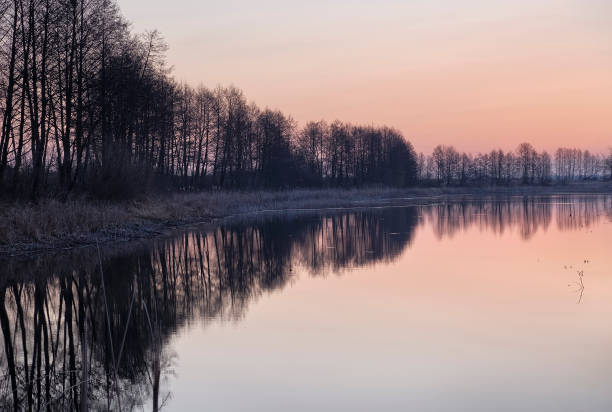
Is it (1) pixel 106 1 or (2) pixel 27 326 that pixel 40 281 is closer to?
(2) pixel 27 326

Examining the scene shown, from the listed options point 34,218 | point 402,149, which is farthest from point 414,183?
point 34,218

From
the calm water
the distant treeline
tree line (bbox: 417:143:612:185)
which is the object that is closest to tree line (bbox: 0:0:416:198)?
the distant treeline

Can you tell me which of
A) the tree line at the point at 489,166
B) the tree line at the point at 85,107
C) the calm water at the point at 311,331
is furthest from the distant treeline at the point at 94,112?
the tree line at the point at 489,166

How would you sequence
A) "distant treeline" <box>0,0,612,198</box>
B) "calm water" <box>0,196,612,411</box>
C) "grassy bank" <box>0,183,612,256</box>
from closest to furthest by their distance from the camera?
1. "calm water" <box>0,196,612,411</box>
2. "grassy bank" <box>0,183,612,256</box>
3. "distant treeline" <box>0,0,612,198</box>

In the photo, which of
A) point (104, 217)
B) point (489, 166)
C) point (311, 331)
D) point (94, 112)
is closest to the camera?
point (311, 331)

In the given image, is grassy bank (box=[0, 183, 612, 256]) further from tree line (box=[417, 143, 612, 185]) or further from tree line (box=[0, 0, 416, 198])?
tree line (box=[417, 143, 612, 185])

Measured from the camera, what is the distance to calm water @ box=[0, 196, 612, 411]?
21.7ft

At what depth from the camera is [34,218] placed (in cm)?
1936

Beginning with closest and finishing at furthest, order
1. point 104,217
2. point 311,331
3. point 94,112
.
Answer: point 311,331 → point 104,217 → point 94,112

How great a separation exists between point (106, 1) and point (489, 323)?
73.8 feet

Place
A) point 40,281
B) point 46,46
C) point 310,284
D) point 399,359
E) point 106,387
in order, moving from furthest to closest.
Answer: point 46,46
point 310,284
point 40,281
point 399,359
point 106,387

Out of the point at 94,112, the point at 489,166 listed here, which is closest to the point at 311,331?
the point at 94,112

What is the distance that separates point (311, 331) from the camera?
9633 mm

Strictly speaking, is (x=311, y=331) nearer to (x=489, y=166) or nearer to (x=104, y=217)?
(x=104, y=217)
